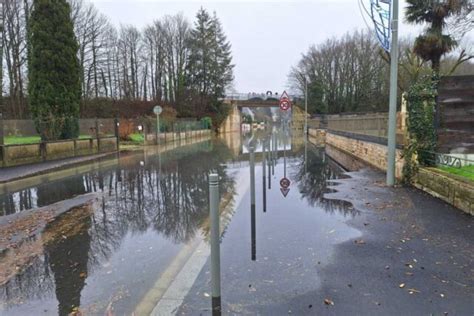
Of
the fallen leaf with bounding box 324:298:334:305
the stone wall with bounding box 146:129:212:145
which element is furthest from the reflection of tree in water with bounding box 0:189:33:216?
the stone wall with bounding box 146:129:212:145

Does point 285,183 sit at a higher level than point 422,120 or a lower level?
lower

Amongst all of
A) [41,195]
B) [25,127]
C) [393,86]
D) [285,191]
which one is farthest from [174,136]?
[393,86]

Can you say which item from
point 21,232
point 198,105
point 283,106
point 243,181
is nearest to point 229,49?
point 198,105

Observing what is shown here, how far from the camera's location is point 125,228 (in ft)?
21.4

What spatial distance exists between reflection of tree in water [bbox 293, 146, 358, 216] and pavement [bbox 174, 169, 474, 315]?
0.27 meters

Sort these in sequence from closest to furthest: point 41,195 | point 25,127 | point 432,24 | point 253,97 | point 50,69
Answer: point 41,195, point 50,69, point 432,24, point 25,127, point 253,97

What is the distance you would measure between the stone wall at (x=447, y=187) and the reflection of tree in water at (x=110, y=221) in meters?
4.87

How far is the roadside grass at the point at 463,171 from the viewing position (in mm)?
7641

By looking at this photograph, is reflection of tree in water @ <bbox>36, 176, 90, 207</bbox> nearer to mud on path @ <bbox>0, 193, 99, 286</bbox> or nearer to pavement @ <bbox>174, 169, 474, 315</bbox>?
mud on path @ <bbox>0, 193, 99, 286</bbox>

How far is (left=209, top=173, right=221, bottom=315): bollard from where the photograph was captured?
330 cm

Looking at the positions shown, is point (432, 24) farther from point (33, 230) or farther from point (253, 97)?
point (253, 97)

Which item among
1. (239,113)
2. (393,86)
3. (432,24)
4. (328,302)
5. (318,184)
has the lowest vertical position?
(318,184)

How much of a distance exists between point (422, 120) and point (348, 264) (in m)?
6.19

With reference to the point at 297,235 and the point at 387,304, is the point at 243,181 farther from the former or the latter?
the point at 387,304
